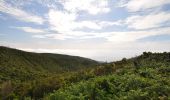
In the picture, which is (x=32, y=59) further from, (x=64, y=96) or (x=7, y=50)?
(x=64, y=96)

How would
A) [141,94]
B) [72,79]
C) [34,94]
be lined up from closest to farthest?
[141,94]
[34,94]
[72,79]

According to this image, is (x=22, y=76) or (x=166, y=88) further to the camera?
(x=22, y=76)

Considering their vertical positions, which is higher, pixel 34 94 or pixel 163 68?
pixel 163 68

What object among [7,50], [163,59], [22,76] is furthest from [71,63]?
[163,59]

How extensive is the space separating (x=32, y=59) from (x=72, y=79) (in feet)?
179

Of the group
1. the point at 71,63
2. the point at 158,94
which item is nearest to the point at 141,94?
the point at 158,94

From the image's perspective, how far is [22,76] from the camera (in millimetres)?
41500

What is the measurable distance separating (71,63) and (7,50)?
25295 mm

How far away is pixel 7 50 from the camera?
217 ft

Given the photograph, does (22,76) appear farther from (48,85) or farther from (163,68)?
(163,68)

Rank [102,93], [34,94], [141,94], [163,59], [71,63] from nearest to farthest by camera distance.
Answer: [141,94], [102,93], [34,94], [163,59], [71,63]

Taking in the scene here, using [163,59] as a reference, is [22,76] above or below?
below

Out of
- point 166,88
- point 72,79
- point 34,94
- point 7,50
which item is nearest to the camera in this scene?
point 166,88

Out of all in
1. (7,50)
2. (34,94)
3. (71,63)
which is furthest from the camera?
(71,63)
